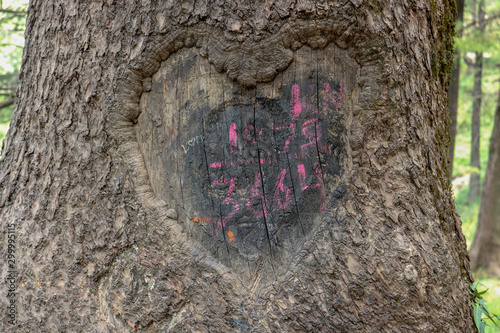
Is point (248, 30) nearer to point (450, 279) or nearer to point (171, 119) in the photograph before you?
point (171, 119)

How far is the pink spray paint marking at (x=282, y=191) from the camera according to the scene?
1.70 metres

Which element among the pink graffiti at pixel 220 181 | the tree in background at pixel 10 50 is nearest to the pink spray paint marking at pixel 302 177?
the pink graffiti at pixel 220 181

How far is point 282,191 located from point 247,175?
0.17m

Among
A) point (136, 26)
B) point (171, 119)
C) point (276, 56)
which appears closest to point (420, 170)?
point (276, 56)

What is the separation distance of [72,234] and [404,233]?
5.10 feet

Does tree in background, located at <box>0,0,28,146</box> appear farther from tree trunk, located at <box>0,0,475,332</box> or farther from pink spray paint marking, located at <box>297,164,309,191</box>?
pink spray paint marking, located at <box>297,164,309,191</box>

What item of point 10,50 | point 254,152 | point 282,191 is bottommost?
point 282,191

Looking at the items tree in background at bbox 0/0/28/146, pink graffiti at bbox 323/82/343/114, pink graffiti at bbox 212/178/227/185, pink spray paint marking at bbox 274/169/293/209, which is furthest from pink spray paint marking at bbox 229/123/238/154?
tree in background at bbox 0/0/28/146

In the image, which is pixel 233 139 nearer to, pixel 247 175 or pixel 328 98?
pixel 247 175

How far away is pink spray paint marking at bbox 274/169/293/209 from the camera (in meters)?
1.70

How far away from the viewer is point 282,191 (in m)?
1.70

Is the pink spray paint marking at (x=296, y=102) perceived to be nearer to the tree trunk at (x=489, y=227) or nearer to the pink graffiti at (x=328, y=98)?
the pink graffiti at (x=328, y=98)

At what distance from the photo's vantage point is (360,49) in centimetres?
164

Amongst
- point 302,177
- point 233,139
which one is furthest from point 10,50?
point 302,177
